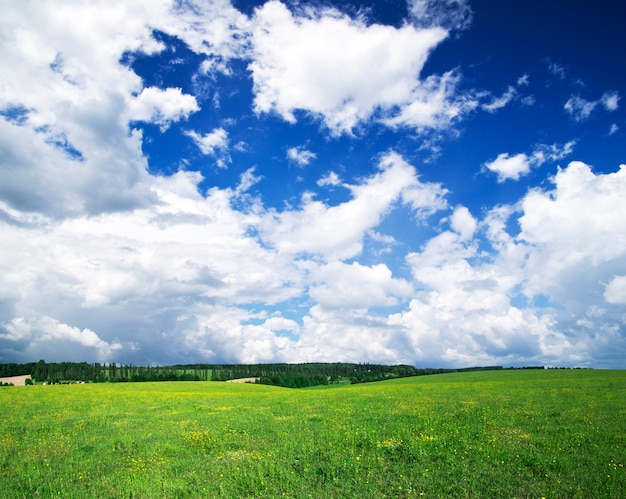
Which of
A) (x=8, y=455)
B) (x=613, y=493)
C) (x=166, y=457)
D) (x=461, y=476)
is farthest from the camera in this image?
(x=8, y=455)

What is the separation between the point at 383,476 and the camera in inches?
541

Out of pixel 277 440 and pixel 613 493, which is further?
pixel 277 440

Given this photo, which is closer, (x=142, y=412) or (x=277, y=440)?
(x=277, y=440)

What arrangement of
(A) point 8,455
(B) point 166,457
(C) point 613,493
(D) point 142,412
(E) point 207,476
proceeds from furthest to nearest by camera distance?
(D) point 142,412 < (A) point 8,455 < (B) point 166,457 < (E) point 207,476 < (C) point 613,493

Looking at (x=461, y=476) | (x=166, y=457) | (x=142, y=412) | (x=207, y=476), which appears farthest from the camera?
(x=142, y=412)

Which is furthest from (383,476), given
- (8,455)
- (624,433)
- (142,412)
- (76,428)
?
(142,412)

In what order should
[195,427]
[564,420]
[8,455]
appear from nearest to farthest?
1. [8,455]
2. [564,420]
3. [195,427]

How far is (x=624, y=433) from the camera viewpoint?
1808 cm

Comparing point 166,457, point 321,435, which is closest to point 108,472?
point 166,457

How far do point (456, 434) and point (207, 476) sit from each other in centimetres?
1095

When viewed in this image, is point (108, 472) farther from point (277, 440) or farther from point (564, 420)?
point (564, 420)

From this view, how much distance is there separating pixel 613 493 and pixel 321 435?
1134cm

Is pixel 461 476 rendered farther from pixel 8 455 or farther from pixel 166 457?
pixel 8 455

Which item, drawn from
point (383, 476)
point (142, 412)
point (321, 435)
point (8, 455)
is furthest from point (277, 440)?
point (142, 412)
